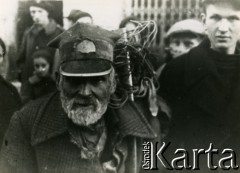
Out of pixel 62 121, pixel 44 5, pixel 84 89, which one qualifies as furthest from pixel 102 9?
pixel 62 121

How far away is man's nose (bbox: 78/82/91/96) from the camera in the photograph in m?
1.95

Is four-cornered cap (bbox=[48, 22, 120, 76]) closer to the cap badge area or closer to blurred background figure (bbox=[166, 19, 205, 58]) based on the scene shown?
the cap badge area

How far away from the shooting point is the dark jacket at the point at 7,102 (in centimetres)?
229

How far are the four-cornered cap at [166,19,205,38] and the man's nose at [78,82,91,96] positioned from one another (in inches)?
22.6

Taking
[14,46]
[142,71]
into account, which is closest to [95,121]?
[142,71]

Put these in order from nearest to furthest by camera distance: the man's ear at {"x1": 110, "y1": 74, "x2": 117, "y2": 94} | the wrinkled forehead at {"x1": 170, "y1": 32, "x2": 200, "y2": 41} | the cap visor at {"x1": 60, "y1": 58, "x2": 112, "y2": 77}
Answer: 1. the cap visor at {"x1": 60, "y1": 58, "x2": 112, "y2": 77}
2. the man's ear at {"x1": 110, "y1": 74, "x2": 117, "y2": 94}
3. the wrinkled forehead at {"x1": 170, "y1": 32, "x2": 200, "y2": 41}

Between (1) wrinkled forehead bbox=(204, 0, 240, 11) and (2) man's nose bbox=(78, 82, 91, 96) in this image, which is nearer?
(2) man's nose bbox=(78, 82, 91, 96)

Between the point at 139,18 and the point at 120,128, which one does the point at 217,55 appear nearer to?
the point at 139,18

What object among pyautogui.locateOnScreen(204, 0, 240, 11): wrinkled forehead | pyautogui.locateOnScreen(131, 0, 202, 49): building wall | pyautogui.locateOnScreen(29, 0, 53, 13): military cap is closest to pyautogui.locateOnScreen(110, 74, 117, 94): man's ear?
pyautogui.locateOnScreen(131, 0, 202, 49): building wall

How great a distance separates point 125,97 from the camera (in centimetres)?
219

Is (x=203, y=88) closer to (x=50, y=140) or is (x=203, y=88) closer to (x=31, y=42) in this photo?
(x=50, y=140)

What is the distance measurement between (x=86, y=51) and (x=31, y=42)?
0.48 meters

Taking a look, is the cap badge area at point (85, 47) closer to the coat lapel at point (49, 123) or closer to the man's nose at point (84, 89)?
the man's nose at point (84, 89)

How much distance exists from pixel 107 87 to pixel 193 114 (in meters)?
0.58
